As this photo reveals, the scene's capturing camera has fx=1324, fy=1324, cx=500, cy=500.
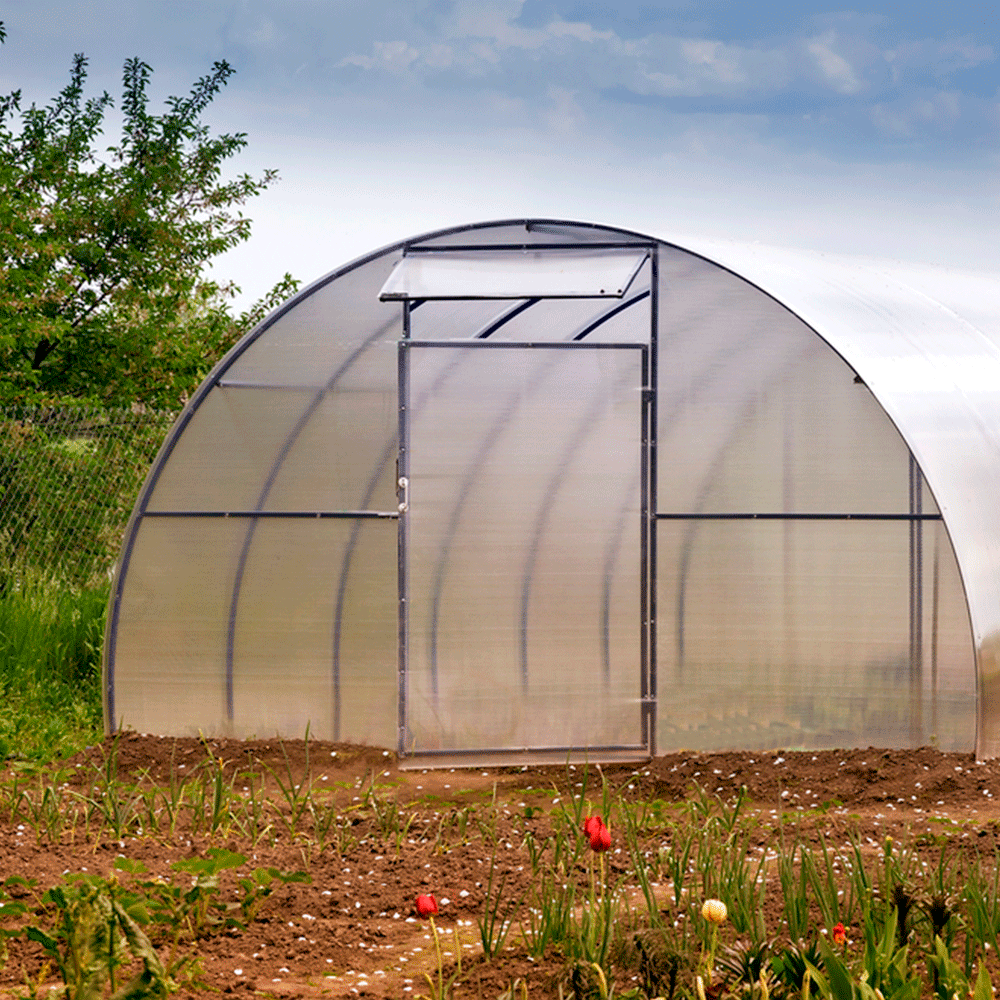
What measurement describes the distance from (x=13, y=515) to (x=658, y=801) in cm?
665

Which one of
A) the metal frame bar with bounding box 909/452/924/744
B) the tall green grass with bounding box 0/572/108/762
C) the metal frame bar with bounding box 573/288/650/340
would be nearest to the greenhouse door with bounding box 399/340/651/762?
the metal frame bar with bounding box 573/288/650/340

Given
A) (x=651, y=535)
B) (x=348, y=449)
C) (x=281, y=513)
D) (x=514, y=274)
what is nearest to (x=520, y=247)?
(x=514, y=274)

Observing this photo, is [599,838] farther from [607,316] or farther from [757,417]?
[607,316]

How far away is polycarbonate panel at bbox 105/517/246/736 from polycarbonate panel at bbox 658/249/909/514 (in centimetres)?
254

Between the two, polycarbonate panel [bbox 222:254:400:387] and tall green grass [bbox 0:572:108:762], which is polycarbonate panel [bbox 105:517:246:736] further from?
polycarbonate panel [bbox 222:254:400:387]

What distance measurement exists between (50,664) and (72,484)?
2.22m

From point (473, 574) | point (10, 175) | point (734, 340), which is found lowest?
point (473, 574)

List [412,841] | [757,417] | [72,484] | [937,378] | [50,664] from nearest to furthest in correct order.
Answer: [412,841], [937,378], [757,417], [50,664], [72,484]

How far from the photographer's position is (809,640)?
22.5 ft

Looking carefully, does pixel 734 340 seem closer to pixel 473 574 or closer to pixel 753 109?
pixel 473 574

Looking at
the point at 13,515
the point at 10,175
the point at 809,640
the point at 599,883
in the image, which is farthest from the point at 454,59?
the point at 599,883

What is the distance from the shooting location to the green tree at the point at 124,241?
12336 mm

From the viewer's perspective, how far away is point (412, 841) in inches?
194

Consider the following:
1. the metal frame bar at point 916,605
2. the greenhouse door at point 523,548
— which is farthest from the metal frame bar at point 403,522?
the metal frame bar at point 916,605
